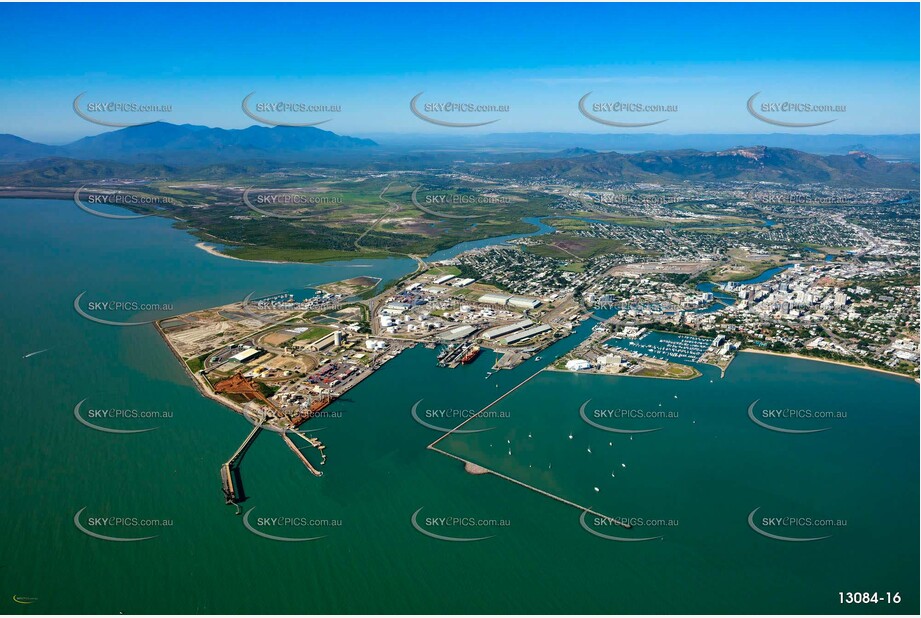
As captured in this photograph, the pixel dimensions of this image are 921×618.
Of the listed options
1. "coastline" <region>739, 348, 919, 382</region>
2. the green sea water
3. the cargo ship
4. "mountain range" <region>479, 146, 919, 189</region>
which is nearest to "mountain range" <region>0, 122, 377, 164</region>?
"mountain range" <region>479, 146, 919, 189</region>

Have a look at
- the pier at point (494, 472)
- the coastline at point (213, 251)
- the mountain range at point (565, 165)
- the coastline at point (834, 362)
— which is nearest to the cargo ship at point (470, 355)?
the pier at point (494, 472)

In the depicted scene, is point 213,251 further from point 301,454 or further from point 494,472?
point 494,472

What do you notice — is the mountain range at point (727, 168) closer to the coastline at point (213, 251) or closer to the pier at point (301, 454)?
the coastline at point (213, 251)

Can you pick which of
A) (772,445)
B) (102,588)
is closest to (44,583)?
(102,588)

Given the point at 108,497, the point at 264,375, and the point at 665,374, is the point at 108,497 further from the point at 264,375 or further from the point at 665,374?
the point at 665,374

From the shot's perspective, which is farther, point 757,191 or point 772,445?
point 757,191

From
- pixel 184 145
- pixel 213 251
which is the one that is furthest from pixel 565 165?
pixel 184 145

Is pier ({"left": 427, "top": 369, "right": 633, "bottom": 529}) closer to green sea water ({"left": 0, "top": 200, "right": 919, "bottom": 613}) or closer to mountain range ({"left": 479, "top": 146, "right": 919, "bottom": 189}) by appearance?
green sea water ({"left": 0, "top": 200, "right": 919, "bottom": 613})
